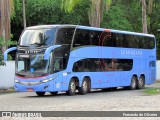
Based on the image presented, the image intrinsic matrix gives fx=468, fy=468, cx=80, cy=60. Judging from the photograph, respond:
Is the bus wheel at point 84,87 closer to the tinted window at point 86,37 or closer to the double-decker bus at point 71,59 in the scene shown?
the double-decker bus at point 71,59

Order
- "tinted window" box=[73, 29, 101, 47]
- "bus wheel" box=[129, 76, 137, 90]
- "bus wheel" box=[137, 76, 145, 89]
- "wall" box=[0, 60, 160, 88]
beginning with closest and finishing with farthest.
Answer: "tinted window" box=[73, 29, 101, 47], "bus wheel" box=[129, 76, 137, 90], "bus wheel" box=[137, 76, 145, 89], "wall" box=[0, 60, 160, 88]

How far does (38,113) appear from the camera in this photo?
15.8 metres

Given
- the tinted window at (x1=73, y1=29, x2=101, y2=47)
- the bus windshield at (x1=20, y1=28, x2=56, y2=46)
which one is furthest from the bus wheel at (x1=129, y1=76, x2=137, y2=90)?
the bus windshield at (x1=20, y1=28, x2=56, y2=46)

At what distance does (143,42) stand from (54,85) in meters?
10.7

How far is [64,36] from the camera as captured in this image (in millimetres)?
24828

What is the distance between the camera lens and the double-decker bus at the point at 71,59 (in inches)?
950

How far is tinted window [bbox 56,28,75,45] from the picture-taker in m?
24.5

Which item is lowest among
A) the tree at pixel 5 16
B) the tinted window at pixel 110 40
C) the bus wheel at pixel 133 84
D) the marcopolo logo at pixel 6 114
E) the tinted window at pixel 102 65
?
the bus wheel at pixel 133 84

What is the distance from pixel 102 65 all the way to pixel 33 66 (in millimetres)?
5342

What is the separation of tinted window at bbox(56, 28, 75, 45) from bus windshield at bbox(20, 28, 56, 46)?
1.18ft

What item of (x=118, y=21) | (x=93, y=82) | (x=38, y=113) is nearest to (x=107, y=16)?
(x=118, y=21)

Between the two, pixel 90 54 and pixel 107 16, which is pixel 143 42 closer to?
pixel 90 54

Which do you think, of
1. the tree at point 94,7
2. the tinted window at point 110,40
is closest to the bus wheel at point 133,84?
the tinted window at point 110,40

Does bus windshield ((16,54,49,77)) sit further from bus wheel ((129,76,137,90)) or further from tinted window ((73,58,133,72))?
bus wheel ((129,76,137,90))
